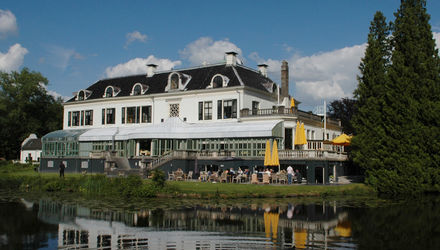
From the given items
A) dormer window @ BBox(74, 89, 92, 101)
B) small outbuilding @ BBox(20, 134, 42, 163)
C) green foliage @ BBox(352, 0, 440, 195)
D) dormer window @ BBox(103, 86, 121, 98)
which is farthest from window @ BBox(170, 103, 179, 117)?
small outbuilding @ BBox(20, 134, 42, 163)

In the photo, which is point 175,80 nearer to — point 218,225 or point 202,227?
point 218,225

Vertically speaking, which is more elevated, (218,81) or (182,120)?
(218,81)

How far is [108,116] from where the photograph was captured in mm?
49594

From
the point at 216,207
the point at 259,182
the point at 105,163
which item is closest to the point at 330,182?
the point at 259,182

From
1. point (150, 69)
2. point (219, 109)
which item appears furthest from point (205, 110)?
Result: point (150, 69)

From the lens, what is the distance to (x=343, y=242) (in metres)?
12.3

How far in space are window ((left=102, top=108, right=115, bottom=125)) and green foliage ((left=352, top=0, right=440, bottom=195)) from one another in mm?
27698

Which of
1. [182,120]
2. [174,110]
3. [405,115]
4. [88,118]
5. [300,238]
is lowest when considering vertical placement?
[300,238]

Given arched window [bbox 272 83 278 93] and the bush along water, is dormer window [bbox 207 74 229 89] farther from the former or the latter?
the bush along water

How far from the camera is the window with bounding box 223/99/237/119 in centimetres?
4084

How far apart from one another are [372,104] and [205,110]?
1707cm

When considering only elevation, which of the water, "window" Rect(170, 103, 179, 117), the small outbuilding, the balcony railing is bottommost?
the water

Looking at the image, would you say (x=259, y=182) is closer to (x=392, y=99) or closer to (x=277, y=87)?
(x=392, y=99)

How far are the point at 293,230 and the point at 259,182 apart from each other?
58.2 ft
